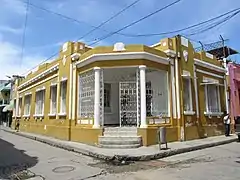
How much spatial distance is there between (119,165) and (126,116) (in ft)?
15.5

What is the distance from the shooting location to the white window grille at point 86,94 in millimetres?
13734

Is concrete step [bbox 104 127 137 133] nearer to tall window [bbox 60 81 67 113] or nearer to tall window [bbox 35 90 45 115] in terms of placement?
tall window [bbox 60 81 67 113]

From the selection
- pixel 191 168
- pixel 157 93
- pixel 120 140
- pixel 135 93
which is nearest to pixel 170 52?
pixel 157 93

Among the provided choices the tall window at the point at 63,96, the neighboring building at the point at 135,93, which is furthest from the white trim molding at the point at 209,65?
the tall window at the point at 63,96

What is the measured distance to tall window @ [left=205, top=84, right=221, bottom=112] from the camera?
1675 cm

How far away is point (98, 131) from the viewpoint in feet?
41.4

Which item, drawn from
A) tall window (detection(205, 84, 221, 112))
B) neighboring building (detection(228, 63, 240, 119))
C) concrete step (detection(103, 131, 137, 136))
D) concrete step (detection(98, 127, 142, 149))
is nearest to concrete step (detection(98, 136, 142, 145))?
concrete step (detection(98, 127, 142, 149))

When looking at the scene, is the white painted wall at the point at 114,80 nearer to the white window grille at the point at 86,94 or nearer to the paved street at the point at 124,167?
the white window grille at the point at 86,94

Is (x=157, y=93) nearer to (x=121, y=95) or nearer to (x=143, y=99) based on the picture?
(x=143, y=99)

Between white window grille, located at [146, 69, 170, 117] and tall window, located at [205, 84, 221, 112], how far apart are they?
385 cm

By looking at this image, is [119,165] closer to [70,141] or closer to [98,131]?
[98,131]

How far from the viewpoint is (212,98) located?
17406 mm

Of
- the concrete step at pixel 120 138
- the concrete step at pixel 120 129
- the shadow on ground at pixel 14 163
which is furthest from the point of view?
the concrete step at pixel 120 129

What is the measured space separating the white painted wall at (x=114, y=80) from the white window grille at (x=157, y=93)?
1.03 metres
